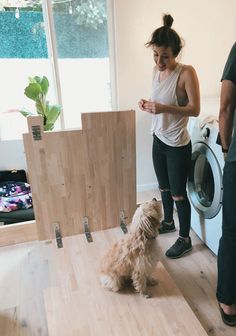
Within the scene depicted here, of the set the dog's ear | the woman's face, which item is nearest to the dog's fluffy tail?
the dog's ear

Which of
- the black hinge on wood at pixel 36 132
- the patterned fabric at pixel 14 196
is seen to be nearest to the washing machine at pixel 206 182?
the black hinge on wood at pixel 36 132

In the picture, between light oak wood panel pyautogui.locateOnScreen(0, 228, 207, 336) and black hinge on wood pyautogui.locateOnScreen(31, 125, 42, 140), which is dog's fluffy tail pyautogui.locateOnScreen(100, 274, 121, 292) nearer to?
light oak wood panel pyautogui.locateOnScreen(0, 228, 207, 336)

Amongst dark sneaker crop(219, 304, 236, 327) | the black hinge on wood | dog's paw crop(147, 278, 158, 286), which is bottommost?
dark sneaker crop(219, 304, 236, 327)

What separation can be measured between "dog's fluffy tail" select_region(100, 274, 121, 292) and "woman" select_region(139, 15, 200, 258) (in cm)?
51

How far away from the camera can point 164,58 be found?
1.48 meters

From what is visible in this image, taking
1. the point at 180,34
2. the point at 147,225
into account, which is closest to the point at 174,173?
the point at 147,225

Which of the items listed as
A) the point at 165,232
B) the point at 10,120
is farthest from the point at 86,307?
the point at 10,120

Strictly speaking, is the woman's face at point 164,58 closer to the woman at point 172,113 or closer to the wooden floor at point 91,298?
the woman at point 172,113

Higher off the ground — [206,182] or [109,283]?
[206,182]

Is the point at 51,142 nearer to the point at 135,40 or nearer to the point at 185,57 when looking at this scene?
the point at 135,40

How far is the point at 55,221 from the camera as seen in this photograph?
2.04m

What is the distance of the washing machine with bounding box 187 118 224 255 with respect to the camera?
1646 millimetres

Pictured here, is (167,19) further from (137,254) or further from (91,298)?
(91,298)

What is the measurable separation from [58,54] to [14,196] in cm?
130
